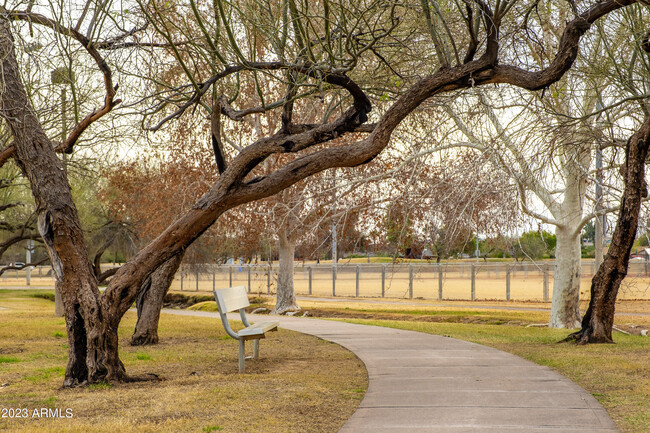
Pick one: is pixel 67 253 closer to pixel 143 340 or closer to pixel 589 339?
pixel 143 340

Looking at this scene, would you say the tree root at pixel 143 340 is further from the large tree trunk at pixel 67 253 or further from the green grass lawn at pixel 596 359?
the green grass lawn at pixel 596 359

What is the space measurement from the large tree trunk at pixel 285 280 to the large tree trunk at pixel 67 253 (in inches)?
573

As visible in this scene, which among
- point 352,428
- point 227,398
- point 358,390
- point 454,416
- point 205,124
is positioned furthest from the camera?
point 205,124

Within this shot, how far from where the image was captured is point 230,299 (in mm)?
9891

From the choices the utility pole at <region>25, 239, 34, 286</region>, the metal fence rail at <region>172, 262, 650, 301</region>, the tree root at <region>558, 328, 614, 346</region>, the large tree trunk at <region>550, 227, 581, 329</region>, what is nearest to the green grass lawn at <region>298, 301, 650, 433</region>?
the tree root at <region>558, 328, 614, 346</region>

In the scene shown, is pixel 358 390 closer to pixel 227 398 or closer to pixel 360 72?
pixel 227 398

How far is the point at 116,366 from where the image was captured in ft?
26.0

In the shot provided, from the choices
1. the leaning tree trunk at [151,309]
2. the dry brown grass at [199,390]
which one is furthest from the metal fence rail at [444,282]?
the dry brown grass at [199,390]

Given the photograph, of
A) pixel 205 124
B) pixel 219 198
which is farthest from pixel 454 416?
pixel 205 124

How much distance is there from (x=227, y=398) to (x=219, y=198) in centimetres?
253

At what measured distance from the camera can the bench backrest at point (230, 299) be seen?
9124 millimetres

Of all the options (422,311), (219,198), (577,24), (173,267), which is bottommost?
(422,311)

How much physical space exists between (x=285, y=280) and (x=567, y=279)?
9.84 meters

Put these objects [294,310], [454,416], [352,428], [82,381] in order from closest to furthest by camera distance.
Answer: [352,428]
[454,416]
[82,381]
[294,310]
